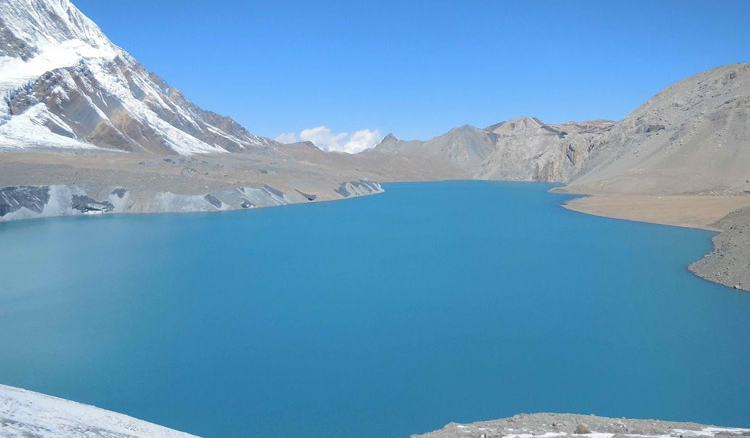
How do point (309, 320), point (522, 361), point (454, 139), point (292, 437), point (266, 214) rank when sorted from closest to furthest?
point (292, 437) < point (522, 361) < point (309, 320) < point (266, 214) < point (454, 139)

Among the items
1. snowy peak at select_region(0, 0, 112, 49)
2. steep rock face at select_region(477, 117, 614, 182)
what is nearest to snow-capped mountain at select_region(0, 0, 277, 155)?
snowy peak at select_region(0, 0, 112, 49)

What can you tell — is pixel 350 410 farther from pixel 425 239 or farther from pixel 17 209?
pixel 17 209

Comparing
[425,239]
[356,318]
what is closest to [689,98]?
[425,239]

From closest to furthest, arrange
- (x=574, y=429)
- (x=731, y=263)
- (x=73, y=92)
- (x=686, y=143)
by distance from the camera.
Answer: (x=574, y=429)
(x=731, y=263)
(x=686, y=143)
(x=73, y=92)

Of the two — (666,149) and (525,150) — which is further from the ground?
(525,150)

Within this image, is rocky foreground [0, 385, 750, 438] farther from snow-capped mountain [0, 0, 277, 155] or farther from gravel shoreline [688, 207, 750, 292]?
snow-capped mountain [0, 0, 277, 155]

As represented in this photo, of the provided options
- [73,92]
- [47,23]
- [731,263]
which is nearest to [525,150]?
[73,92]

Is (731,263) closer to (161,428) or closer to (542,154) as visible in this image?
(161,428)
